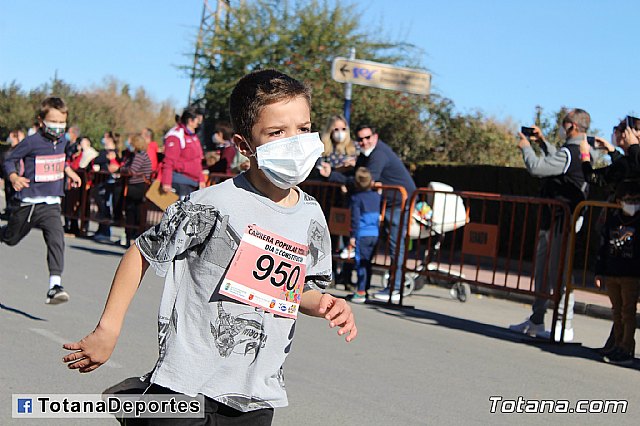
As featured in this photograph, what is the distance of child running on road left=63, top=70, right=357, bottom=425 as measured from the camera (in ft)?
10.6

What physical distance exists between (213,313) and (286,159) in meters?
0.56

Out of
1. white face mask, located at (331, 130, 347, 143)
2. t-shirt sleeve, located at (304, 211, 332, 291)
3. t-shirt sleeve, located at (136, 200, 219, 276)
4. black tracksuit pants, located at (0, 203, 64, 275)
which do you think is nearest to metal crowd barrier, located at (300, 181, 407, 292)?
white face mask, located at (331, 130, 347, 143)

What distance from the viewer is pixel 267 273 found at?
3.47 m

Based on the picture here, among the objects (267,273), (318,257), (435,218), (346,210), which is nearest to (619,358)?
(435,218)

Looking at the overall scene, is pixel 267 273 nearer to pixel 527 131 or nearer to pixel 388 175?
pixel 527 131

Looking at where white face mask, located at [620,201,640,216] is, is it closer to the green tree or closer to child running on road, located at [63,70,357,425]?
child running on road, located at [63,70,357,425]

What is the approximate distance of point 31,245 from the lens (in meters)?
15.7

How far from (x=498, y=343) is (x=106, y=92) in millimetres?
73144

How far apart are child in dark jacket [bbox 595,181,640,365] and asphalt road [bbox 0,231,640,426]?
26 centimetres

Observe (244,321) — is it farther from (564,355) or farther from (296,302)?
(564,355)

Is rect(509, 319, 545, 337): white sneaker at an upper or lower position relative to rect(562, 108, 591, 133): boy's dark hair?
lower

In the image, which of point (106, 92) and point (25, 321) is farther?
point (106, 92)

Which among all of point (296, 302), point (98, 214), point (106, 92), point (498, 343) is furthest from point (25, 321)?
point (106, 92)

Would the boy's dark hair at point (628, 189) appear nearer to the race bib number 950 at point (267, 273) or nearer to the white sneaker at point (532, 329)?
the white sneaker at point (532, 329)
